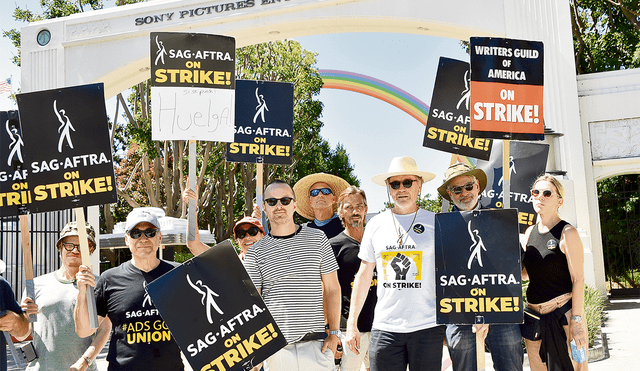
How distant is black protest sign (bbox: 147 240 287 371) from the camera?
3484mm

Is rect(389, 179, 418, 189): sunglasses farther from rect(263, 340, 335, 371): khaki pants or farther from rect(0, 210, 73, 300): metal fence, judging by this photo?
rect(0, 210, 73, 300): metal fence

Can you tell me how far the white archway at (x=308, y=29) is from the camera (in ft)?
38.4

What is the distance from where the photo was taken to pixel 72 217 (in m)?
13.0

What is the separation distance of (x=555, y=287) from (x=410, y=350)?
1164 mm

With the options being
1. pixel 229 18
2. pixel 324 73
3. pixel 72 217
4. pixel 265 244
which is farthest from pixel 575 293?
pixel 324 73

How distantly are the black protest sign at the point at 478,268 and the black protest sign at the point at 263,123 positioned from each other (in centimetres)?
253

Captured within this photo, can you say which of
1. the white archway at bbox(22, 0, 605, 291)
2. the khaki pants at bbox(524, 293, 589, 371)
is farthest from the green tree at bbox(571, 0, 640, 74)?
the khaki pants at bbox(524, 293, 589, 371)

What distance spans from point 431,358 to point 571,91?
374 inches

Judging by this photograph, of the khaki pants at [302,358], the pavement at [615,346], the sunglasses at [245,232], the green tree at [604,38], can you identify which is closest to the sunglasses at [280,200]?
the khaki pants at [302,358]

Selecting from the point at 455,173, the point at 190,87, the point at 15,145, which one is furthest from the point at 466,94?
the point at 15,145

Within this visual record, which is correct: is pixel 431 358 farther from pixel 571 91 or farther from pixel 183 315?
pixel 571 91

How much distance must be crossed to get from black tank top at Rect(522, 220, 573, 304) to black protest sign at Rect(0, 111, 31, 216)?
361 centimetres

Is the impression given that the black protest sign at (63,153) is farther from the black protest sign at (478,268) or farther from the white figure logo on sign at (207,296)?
the black protest sign at (478,268)

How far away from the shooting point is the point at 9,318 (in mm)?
3805
